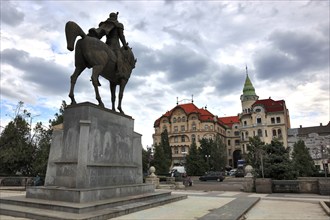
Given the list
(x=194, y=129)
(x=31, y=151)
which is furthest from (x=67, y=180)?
(x=194, y=129)

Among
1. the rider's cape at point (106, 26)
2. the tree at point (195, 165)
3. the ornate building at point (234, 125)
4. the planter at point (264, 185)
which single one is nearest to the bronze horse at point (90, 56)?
the rider's cape at point (106, 26)

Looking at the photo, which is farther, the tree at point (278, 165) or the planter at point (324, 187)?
the tree at point (278, 165)

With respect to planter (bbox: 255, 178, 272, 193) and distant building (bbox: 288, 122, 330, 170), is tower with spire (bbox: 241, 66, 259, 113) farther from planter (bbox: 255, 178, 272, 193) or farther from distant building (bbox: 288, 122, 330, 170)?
planter (bbox: 255, 178, 272, 193)

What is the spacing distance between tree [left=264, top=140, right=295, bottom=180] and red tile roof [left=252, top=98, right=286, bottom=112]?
184 feet

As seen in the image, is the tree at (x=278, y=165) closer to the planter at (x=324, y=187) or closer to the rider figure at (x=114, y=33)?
the planter at (x=324, y=187)

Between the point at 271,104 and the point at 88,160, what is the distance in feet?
245

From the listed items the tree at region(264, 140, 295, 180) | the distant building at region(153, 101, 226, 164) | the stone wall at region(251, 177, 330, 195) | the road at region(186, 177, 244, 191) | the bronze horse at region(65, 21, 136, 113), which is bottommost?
the road at region(186, 177, 244, 191)

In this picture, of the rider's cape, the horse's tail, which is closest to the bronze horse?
the horse's tail

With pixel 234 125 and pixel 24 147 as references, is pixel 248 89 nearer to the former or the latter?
pixel 234 125

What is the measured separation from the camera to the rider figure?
11732 mm

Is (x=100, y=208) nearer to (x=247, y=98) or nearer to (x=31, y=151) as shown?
(x=31, y=151)

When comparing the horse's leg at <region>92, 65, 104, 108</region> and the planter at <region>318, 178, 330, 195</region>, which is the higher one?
the horse's leg at <region>92, 65, 104, 108</region>

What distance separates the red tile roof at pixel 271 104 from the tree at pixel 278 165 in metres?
56.1

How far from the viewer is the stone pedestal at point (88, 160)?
8.93m
